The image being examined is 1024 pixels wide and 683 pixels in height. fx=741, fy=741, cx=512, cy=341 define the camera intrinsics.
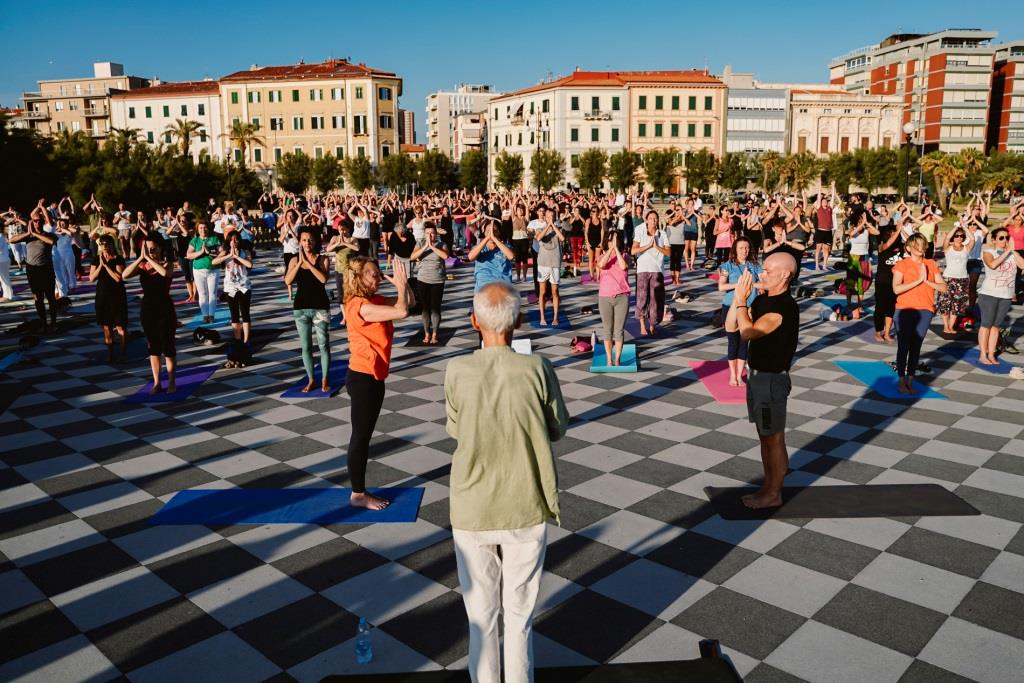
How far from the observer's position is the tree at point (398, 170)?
76.9m

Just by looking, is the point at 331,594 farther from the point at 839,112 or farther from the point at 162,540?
the point at 839,112

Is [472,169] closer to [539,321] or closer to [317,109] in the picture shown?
[317,109]

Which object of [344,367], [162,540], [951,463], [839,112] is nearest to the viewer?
[162,540]

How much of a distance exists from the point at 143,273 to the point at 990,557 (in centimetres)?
903

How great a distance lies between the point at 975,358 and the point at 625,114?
246ft

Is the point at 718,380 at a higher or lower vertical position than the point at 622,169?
lower

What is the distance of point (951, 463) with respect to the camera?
6875 millimetres

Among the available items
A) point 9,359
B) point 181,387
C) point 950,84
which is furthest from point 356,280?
point 950,84

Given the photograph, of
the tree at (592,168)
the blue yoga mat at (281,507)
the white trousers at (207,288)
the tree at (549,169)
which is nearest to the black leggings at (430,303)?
the white trousers at (207,288)

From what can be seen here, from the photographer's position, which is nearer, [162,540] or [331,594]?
[331,594]

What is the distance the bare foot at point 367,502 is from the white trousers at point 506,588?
9.15 ft

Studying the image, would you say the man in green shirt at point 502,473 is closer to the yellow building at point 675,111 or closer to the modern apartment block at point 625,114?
the modern apartment block at point 625,114

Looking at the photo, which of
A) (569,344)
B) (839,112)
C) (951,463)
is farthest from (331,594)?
(839,112)

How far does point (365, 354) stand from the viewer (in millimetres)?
5875
